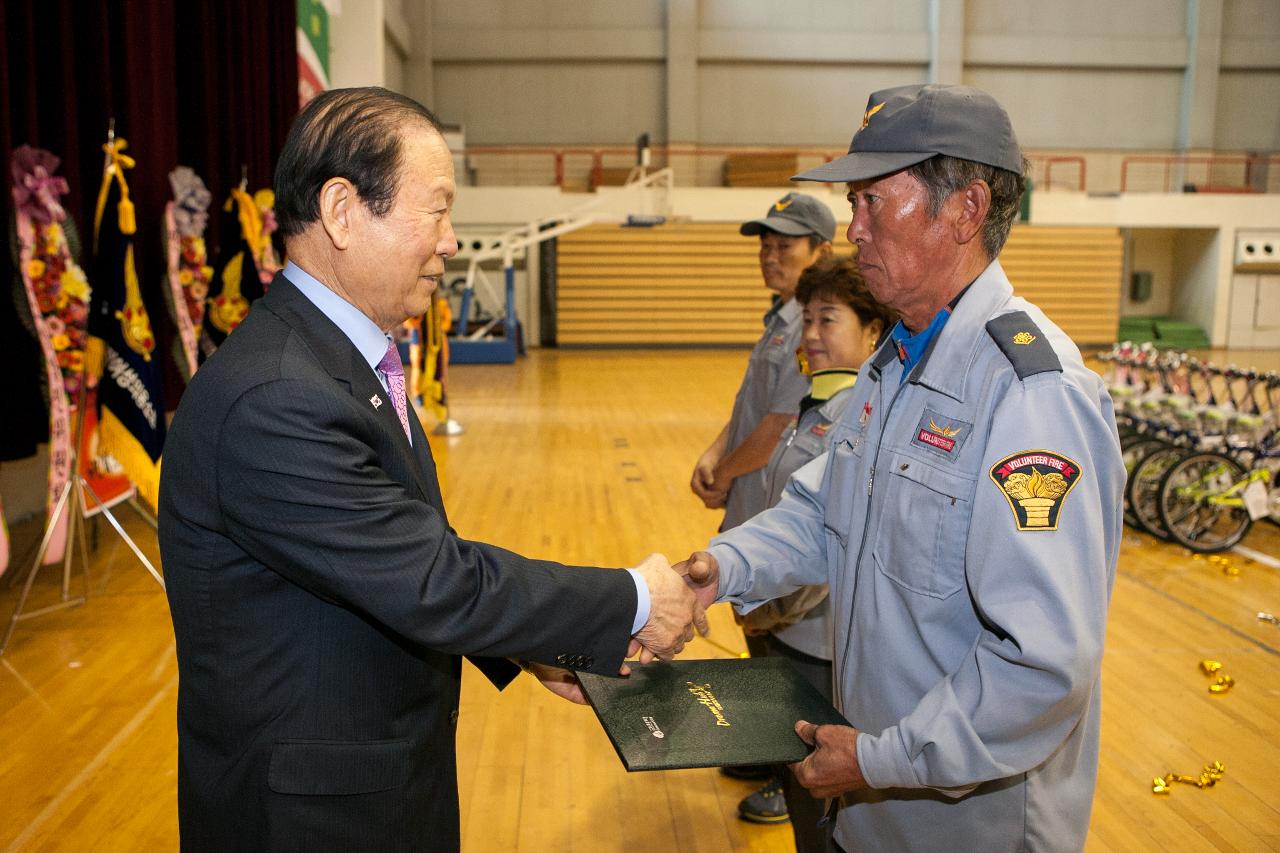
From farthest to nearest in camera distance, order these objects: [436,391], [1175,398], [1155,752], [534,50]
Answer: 1. [534,50]
2. [436,391]
3. [1175,398]
4. [1155,752]

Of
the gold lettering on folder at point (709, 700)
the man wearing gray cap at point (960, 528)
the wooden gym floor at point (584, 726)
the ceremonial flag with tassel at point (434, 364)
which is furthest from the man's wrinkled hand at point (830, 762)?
the ceremonial flag with tassel at point (434, 364)

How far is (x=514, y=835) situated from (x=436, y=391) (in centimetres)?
622

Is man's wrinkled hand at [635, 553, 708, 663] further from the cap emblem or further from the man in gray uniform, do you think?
the man in gray uniform

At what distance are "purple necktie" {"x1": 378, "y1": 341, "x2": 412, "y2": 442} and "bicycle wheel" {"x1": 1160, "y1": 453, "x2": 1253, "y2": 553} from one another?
17.2 ft

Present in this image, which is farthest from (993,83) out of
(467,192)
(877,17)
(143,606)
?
(143,606)

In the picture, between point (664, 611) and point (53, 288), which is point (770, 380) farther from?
point (53, 288)

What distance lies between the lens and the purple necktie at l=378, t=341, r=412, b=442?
1.41 metres

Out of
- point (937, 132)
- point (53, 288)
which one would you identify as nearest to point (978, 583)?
point (937, 132)

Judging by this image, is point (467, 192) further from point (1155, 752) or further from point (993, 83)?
point (1155, 752)

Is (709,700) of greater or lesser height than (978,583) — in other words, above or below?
below

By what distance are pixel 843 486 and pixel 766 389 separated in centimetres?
146

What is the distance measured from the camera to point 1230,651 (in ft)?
13.5

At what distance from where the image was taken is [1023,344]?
1314mm

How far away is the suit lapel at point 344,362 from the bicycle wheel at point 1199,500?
5.33m
